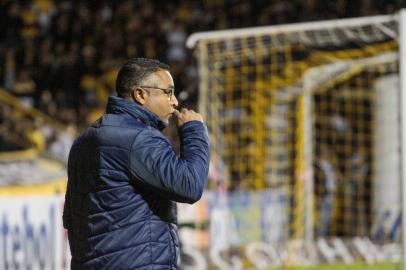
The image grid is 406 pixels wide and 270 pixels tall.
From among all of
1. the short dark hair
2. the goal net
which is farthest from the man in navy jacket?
the goal net

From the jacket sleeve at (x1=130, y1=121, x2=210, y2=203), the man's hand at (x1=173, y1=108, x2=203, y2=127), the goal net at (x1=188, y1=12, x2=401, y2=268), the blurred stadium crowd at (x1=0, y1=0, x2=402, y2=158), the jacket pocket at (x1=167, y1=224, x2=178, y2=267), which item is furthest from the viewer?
the blurred stadium crowd at (x1=0, y1=0, x2=402, y2=158)

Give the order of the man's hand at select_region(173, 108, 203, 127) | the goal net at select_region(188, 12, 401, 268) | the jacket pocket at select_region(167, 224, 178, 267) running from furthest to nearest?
the goal net at select_region(188, 12, 401, 268) → the man's hand at select_region(173, 108, 203, 127) → the jacket pocket at select_region(167, 224, 178, 267)

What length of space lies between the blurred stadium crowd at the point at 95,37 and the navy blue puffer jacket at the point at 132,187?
13.0 meters

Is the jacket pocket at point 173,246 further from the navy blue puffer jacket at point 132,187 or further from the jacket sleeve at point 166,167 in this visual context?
the jacket sleeve at point 166,167

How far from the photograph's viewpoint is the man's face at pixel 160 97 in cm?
420

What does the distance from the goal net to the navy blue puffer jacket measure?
835cm

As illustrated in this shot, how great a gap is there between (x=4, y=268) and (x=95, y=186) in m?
6.69

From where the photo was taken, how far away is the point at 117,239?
4.02 metres

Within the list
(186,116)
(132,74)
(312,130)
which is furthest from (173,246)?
(312,130)

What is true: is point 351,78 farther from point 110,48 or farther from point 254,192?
point 110,48

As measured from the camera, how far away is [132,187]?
13.3ft

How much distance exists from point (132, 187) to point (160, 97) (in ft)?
1.32

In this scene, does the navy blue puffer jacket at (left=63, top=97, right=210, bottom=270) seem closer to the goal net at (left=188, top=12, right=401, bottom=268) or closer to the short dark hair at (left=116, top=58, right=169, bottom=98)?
the short dark hair at (left=116, top=58, right=169, bottom=98)

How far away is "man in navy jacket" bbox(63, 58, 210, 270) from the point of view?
400cm
